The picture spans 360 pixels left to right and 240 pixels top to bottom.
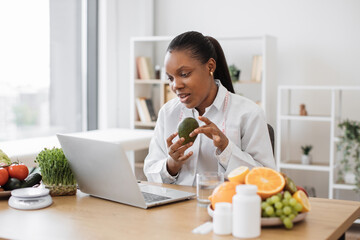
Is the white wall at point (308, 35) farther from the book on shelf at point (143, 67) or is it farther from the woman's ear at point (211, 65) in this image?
the woman's ear at point (211, 65)

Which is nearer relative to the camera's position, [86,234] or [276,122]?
[86,234]

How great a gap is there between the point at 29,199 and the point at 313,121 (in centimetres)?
334

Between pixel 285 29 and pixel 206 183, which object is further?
pixel 285 29

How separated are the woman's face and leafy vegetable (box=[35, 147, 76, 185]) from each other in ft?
1.77

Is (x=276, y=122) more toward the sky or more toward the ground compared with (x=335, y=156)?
more toward the sky

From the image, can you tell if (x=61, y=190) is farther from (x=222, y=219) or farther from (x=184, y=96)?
(x=222, y=219)

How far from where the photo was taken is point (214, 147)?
220cm

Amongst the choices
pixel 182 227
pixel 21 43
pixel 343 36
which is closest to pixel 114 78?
pixel 21 43

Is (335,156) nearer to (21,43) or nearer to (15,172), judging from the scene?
(21,43)

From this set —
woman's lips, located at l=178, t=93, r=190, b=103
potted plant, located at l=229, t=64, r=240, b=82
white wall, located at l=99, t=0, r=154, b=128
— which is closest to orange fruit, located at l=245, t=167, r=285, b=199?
woman's lips, located at l=178, t=93, r=190, b=103

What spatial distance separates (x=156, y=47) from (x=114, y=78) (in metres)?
0.59

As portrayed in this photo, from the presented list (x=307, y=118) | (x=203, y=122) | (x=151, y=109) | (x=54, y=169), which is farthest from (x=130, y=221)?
(x=151, y=109)

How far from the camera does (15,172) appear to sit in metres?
1.92

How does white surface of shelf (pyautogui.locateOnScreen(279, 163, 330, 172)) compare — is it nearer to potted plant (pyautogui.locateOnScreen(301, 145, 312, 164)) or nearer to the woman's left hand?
potted plant (pyautogui.locateOnScreen(301, 145, 312, 164))
